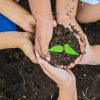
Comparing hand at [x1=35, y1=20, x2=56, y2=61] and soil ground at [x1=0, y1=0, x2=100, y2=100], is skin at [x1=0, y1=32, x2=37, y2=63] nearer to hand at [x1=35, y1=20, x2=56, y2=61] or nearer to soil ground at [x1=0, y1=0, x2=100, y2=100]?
hand at [x1=35, y1=20, x2=56, y2=61]

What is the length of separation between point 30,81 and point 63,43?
43 centimetres

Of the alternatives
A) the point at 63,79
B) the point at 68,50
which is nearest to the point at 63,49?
the point at 68,50

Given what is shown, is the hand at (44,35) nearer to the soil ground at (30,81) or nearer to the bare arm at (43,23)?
the bare arm at (43,23)

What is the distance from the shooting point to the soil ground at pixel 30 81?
1797 mm

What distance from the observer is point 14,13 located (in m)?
1.73

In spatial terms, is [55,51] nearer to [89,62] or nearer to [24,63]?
[89,62]

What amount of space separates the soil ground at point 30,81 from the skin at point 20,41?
0.24 meters

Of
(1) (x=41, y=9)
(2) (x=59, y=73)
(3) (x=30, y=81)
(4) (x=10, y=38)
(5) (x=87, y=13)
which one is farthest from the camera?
(5) (x=87, y=13)

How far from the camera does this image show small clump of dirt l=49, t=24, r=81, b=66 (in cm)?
150

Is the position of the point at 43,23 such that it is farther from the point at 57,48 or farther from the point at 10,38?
the point at 10,38

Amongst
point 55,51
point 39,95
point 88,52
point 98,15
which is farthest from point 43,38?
point 98,15

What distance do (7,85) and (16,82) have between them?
0.05m

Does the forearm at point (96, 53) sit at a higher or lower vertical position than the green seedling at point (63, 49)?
lower

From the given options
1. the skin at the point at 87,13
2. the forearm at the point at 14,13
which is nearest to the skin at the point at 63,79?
the forearm at the point at 14,13
